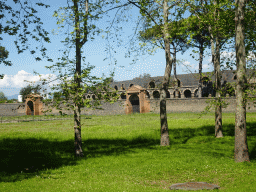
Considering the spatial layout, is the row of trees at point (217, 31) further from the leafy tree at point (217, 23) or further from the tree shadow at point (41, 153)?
the tree shadow at point (41, 153)

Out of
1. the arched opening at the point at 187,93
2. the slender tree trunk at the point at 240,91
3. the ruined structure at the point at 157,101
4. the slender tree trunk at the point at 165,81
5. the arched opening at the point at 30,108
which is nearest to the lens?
the slender tree trunk at the point at 240,91

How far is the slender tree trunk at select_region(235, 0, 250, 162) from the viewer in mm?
9680

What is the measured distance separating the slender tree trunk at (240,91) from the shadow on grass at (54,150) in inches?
75.6

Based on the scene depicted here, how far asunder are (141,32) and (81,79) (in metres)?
5.74

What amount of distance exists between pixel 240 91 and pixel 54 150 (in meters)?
10.2

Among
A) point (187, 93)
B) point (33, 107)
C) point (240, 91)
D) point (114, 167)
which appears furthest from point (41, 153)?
point (187, 93)

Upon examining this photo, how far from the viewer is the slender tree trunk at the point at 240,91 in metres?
9.68

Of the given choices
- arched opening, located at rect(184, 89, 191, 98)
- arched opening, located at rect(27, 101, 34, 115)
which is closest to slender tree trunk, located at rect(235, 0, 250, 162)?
arched opening, located at rect(184, 89, 191, 98)

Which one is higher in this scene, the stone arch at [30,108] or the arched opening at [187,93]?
the arched opening at [187,93]

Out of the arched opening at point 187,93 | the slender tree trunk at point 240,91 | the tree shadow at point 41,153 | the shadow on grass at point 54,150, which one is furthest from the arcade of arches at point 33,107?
the slender tree trunk at point 240,91

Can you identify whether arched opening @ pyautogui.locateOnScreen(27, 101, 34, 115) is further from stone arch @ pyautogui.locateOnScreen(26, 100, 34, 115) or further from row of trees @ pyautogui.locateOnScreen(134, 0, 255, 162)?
row of trees @ pyautogui.locateOnScreen(134, 0, 255, 162)

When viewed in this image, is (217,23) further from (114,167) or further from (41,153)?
(41,153)

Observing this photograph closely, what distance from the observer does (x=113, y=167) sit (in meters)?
10.2

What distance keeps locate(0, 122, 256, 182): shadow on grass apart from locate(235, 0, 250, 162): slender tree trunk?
6.30 ft
